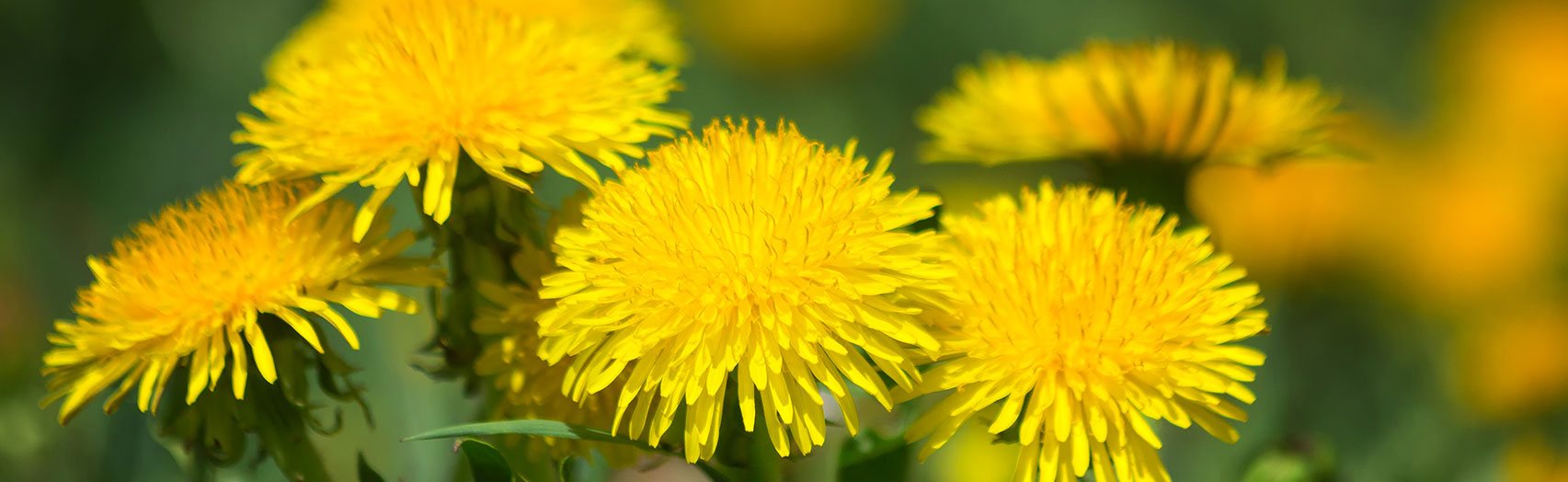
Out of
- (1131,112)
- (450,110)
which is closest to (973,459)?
(1131,112)

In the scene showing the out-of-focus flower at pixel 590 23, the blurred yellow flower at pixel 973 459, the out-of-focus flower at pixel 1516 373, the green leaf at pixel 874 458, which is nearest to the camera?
the green leaf at pixel 874 458

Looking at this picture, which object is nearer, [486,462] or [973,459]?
[486,462]

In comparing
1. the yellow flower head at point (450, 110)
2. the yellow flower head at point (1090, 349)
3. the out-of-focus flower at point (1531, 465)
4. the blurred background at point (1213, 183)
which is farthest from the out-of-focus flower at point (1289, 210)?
the yellow flower head at point (450, 110)

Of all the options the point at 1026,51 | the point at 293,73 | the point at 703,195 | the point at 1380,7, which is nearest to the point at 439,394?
the point at 293,73

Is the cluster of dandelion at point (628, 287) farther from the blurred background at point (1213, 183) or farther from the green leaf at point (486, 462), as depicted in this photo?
the blurred background at point (1213, 183)

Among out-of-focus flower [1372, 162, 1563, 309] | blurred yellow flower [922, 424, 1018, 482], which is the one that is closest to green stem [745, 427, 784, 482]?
blurred yellow flower [922, 424, 1018, 482]

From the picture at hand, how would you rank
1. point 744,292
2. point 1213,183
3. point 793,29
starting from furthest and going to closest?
point 793,29 → point 1213,183 → point 744,292

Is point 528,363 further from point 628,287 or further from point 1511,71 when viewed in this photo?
point 1511,71
